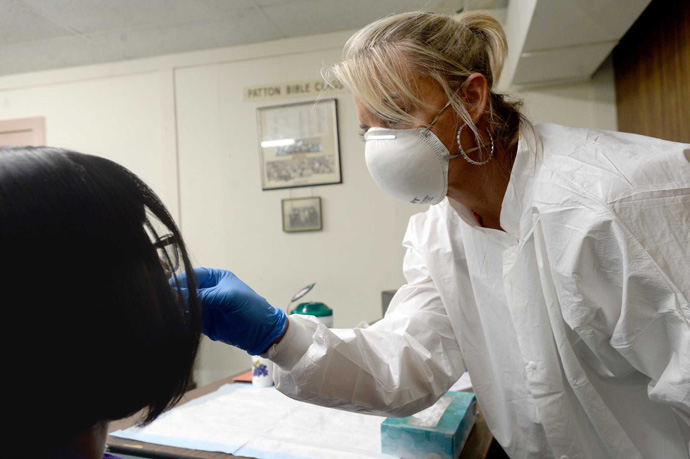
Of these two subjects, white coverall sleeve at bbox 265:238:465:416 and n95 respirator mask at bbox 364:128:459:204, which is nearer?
white coverall sleeve at bbox 265:238:465:416

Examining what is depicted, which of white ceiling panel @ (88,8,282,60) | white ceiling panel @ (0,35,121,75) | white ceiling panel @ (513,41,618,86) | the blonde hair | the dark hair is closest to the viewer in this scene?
the dark hair

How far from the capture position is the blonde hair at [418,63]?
96 centimetres

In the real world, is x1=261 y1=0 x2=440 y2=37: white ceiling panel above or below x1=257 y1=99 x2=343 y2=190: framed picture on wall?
above

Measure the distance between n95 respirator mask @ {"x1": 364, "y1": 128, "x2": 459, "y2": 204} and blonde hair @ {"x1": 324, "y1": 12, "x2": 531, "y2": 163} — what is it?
0.04 m

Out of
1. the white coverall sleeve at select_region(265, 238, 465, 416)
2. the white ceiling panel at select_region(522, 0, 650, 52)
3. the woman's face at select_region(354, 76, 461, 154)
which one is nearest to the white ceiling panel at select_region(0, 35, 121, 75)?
the woman's face at select_region(354, 76, 461, 154)

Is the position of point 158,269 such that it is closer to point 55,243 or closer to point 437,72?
point 55,243

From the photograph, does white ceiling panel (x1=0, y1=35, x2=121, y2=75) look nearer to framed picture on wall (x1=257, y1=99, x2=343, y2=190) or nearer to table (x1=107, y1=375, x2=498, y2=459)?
framed picture on wall (x1=257, y1=99, x2=343, y2=190)

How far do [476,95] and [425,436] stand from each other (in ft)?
2.41

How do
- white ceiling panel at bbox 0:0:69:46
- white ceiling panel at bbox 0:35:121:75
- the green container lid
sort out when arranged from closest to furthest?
white ceiling panel at bbox 0:0:69:46 → the green container lid → white ceiling panel at bbox 0:35:121:75

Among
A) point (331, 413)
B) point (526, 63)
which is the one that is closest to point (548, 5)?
point (526, 63)

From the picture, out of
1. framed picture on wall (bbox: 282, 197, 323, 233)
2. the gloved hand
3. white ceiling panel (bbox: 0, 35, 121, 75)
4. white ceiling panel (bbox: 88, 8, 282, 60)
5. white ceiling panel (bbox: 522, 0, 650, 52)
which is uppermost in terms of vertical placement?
white ceiling panel (bbox: 88, 8, 282, 60)

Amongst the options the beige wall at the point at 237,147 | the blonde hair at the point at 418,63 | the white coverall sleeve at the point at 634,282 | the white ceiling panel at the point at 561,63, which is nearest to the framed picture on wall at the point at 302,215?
the beige wall at the point at 237,147

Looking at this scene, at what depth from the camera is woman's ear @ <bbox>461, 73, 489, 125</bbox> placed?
100cm

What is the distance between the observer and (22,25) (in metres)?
1.76
